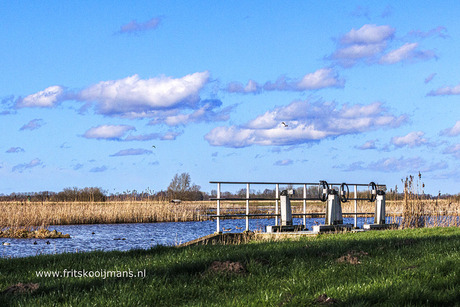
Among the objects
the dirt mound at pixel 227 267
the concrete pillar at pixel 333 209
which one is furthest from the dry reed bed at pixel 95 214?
the dirt mound at pixel 227 267

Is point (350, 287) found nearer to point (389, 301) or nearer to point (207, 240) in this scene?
point (389, 301)

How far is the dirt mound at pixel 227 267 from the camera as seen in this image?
770 centimetres

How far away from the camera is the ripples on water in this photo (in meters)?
19.9

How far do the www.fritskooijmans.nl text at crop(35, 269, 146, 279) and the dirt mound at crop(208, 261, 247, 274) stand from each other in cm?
110

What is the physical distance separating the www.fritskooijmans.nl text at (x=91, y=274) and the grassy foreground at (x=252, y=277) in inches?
4.7

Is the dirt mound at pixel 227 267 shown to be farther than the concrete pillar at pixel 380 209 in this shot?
No

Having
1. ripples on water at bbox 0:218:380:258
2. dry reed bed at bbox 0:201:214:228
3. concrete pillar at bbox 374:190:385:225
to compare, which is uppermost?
concrete pillar at bbox 374:190:385:225

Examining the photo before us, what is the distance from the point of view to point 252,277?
24.5 ft

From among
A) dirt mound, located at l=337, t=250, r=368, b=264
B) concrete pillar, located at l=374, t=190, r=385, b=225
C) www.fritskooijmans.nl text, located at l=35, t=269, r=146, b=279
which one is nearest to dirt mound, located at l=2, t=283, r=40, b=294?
www.fritskooijmans.nl text, located at l=35, t=269, r=146, b=279

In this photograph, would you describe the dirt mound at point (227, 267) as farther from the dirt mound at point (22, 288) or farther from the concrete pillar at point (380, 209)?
the concrete pillar at point (380, 209)

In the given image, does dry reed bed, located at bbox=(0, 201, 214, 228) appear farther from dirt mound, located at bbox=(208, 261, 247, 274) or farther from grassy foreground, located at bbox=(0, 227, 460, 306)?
dirt mound, located at bbox=(208, 261, 247, 274)

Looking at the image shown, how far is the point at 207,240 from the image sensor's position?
48.6ft

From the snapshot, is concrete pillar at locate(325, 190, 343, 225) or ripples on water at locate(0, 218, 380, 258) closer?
concrete pillar at locate(325, 190, 343, 225)

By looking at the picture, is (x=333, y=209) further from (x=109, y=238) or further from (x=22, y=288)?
(x=109, y=238)
